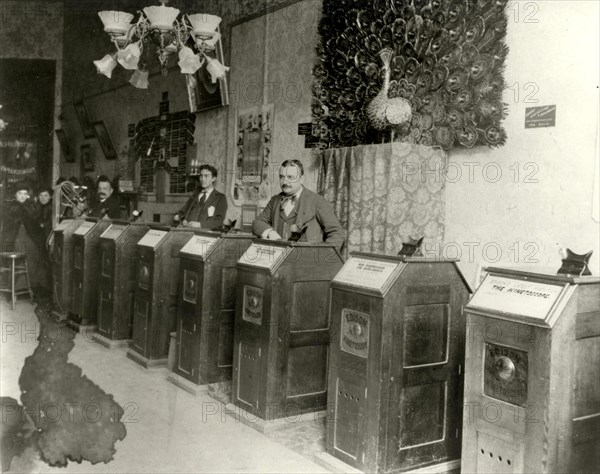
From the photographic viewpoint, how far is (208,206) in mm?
5707

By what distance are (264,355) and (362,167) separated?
5.03ft

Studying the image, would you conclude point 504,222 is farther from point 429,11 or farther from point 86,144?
point 86,144

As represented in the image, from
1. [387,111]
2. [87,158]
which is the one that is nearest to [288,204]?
[387,111]

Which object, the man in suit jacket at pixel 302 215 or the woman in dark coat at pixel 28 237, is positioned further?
the woman in dark coat at pixel 28 237

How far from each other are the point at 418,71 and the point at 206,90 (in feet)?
11.8

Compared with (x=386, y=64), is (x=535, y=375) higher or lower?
lower

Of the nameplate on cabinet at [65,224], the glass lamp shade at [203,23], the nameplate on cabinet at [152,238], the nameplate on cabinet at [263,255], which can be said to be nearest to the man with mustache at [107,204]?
the nameplate on cabinet at [65,224]

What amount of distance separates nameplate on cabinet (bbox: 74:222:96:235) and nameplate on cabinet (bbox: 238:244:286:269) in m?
2.97

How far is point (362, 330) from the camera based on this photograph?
2988mm

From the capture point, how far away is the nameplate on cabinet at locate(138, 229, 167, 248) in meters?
5.08

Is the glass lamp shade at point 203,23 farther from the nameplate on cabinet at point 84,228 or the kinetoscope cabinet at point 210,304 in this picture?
the nameplate on cabinet at point 84,228

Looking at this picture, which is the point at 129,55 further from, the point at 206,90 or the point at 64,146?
the point at 64,146

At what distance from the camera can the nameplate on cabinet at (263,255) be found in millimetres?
3709

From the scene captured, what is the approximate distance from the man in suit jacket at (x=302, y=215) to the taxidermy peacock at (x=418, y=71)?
66 centimetres
